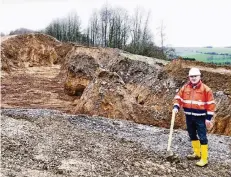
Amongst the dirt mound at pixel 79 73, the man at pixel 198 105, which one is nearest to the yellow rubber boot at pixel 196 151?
the man at pixel 198 105

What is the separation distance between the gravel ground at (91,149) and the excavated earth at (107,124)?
0.02 m

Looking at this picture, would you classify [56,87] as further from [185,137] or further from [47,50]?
[185,137]

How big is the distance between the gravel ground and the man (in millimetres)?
557

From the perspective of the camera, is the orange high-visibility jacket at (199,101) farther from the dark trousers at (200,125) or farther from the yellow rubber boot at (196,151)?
the yellow rubber boot at (196,151)

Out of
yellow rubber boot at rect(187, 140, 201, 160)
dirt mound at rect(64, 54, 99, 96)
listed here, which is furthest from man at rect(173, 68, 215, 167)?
dirt mound at rect(64, 54, 99, 96)

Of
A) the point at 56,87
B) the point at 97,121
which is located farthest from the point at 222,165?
the point at 56,87

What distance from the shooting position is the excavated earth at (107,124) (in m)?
7.44

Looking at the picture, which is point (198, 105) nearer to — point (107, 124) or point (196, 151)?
point (196, 151)

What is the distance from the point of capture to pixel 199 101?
7930 millimetres

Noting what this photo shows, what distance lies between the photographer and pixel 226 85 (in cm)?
1684

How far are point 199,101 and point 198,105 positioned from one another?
0.28ft

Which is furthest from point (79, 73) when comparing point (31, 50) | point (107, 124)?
point (31, 50)

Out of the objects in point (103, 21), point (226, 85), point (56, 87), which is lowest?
point (56, 87)

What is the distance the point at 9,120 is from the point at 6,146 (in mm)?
2034
